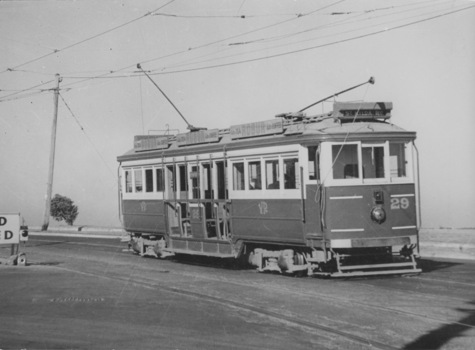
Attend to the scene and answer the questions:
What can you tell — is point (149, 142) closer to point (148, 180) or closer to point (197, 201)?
point (148, 180)

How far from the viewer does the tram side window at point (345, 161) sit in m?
14.5

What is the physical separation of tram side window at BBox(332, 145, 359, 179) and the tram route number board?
28.0ft

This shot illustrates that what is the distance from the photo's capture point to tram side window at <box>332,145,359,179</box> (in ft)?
47.5

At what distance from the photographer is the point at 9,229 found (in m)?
18.2

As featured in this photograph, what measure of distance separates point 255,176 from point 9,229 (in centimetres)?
666

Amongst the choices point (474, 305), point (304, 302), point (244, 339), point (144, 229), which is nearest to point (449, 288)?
point (474, 305)

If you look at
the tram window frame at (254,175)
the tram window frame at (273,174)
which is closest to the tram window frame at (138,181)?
the tram window frame at (254,175)

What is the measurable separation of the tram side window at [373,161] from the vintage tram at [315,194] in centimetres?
2

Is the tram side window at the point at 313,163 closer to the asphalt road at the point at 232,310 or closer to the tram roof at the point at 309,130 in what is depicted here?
the tram roof at the point at 309,130

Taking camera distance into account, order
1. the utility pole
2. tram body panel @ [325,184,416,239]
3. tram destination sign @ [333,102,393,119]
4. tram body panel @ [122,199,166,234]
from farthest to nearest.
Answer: the utility pole
tram body panel @ [122,199,166,234]
tram destination sign @ [333,102,393,119]
tram body panel @ [325,184,416,239]

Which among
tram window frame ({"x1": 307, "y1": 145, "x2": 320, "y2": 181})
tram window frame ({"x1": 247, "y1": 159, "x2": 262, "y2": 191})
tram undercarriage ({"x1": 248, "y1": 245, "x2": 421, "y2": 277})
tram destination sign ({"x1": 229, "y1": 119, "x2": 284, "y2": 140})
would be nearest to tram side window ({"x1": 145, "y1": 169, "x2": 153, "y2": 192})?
tram destination sign ({"x1": 229, "y1": 119, "x2": 284, "y2": 140})

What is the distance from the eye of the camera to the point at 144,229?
21.2 meters

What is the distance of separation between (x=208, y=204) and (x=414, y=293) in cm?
715

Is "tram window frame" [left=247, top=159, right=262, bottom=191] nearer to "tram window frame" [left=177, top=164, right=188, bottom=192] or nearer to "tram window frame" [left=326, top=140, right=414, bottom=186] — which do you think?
"tram window frame" [left=326, top=140, right=414, bottom=186]
